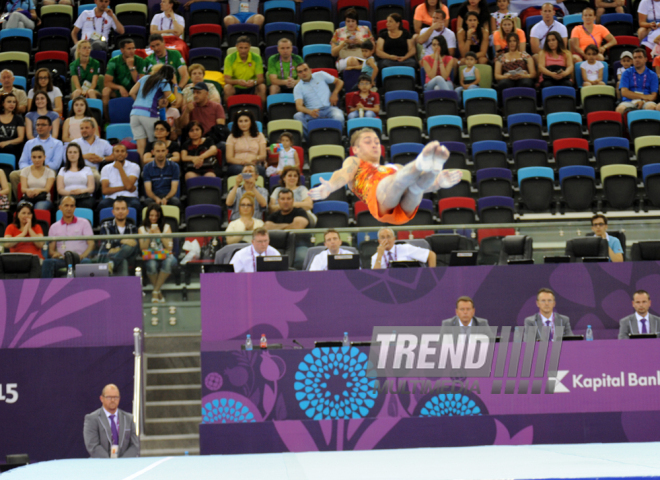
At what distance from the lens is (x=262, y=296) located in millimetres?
8805

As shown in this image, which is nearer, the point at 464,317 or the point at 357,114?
the point at 464,317

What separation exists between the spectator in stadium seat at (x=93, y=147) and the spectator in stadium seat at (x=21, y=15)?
11.8ft

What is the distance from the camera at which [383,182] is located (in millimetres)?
6355

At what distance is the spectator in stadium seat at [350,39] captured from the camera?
12.7 metres

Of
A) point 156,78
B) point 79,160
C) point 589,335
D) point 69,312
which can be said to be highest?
point 156,78

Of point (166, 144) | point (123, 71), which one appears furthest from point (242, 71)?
point (166, 144)

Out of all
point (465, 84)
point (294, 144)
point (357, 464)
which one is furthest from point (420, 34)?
point (357, 464)

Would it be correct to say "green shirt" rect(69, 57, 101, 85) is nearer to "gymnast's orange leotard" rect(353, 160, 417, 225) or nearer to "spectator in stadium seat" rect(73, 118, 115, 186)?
"spectator in stadium seat" rect(73, 118, 115, 186)

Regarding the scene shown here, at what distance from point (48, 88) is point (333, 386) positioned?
21.4ft

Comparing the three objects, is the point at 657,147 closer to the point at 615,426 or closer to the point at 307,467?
the point at 615,426

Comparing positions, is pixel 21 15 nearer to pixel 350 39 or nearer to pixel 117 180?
pixel 117 180

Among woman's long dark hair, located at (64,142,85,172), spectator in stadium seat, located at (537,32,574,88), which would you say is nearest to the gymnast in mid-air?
woman's long dark hair, located at (64,142,85,172)

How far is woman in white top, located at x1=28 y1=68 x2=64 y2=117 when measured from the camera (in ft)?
38.8

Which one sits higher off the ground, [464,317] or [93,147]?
[93,147]
